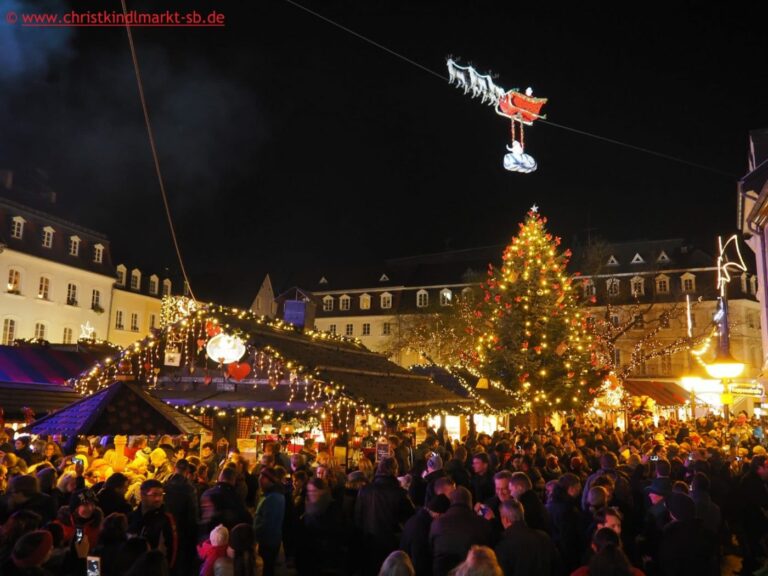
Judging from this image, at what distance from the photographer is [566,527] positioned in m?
7.20

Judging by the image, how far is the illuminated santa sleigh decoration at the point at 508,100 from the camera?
1458cm

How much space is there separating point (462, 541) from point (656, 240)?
54207 mm

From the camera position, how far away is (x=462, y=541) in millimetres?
5887

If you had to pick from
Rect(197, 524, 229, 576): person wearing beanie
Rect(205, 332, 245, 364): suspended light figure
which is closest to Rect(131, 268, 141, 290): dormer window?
Rect(205, 332, 245, 364): suspended light figure

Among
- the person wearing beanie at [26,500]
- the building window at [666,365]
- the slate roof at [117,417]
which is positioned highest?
the building window at [666,365]

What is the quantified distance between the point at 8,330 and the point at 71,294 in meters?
4.87

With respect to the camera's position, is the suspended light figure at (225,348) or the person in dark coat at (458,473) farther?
the suspended light figure at (225,348)

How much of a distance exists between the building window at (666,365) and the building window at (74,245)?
4099cm

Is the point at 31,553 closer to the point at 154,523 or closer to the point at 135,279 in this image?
the point at 154,523

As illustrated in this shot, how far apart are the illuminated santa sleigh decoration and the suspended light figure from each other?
7312 millimetres

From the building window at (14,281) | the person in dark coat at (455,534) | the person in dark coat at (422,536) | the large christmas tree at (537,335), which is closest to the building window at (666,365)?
the large christmas tree at (537,335)

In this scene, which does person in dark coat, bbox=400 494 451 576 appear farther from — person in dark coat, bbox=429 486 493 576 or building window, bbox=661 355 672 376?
building window, bbox=661 355 672 376

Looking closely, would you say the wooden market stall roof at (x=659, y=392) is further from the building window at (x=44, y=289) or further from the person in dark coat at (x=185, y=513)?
the building window at (x=44, y=289)

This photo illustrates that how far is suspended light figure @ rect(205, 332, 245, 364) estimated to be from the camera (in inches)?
538
